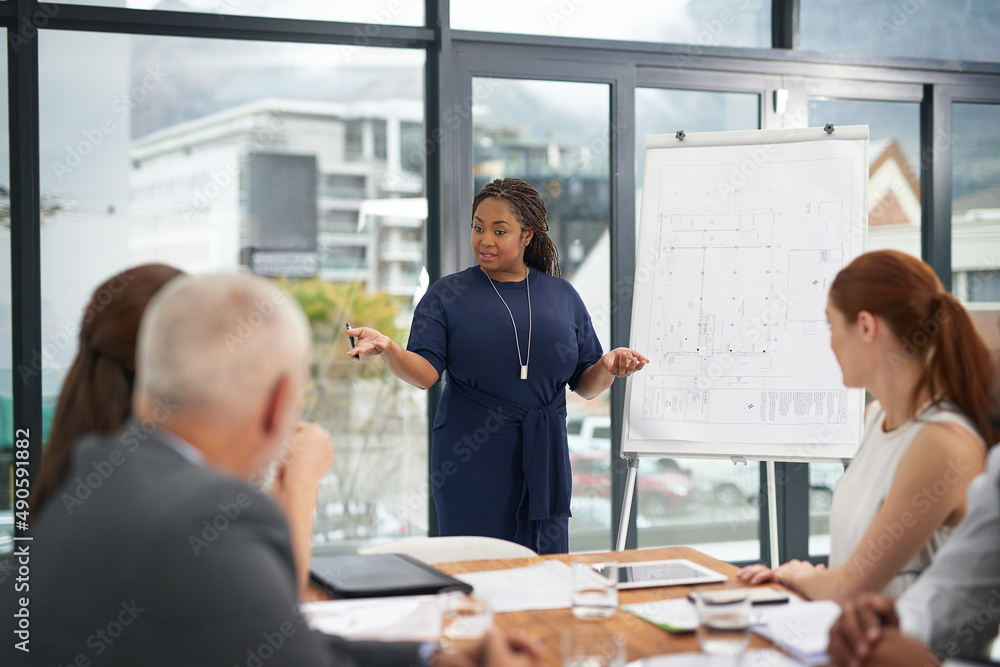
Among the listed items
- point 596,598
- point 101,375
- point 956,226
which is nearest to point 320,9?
point 101,375

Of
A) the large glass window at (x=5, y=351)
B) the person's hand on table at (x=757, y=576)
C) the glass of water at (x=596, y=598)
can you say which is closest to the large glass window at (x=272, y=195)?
the large glass window at (x=5, y=351)

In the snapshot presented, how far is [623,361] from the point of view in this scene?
2742 mm

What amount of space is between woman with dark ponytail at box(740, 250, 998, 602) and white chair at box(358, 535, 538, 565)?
28.1 inches

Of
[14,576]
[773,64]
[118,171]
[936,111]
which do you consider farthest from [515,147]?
[14,576]

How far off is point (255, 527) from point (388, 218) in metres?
2.82

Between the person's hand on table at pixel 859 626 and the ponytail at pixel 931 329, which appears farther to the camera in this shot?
the ponytail at pixel 931 329

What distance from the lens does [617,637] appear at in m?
1.20

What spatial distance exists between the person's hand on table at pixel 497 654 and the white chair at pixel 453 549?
1061mm

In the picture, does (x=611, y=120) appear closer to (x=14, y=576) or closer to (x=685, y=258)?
(x=685, y=258)

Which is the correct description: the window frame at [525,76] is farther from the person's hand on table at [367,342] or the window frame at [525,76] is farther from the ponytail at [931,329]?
the ponytail at [931,329]

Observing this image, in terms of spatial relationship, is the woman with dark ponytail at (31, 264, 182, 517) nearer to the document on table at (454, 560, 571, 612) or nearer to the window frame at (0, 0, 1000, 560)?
the document on table at (454, 560, 571, 612)

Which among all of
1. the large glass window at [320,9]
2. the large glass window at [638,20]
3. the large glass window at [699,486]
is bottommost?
the large glass window at [699,486]

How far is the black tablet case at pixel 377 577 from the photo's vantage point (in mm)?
1649

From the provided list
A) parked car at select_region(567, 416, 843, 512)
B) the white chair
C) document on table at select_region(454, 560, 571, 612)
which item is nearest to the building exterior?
parked car at select_region(567, 416, 843, 512)
